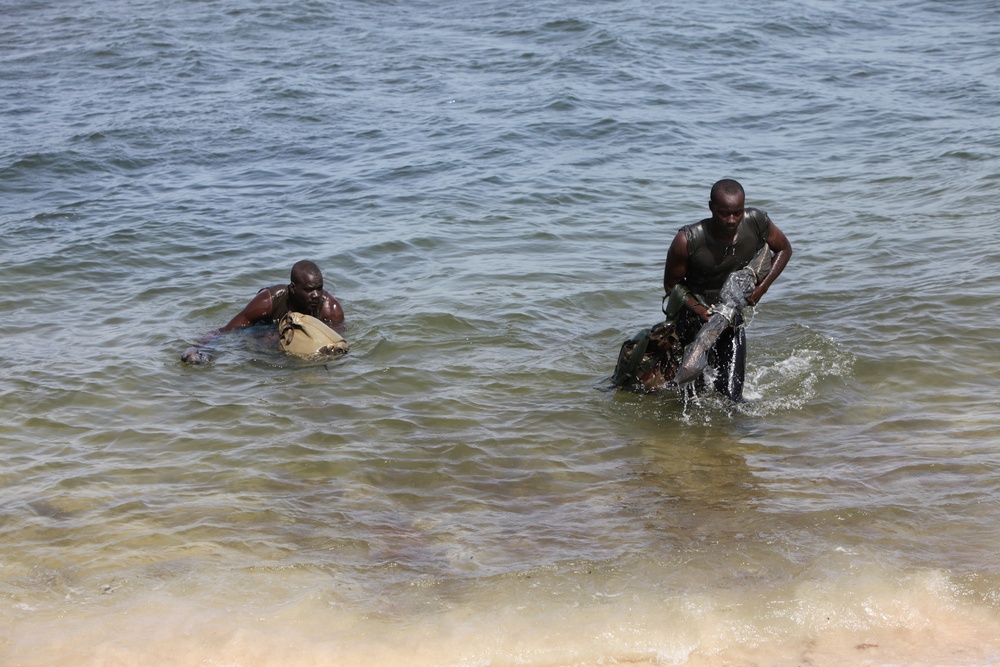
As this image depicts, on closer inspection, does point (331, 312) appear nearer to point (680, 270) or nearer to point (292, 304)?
point (292, 304)

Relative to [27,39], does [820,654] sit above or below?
below

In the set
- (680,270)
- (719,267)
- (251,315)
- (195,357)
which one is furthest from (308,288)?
(719,267)

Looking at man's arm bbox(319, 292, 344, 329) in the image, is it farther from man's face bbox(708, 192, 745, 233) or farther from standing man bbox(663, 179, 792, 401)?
man's face bbox(708, 192, 745, 233)

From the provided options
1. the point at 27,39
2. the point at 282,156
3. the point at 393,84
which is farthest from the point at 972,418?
the point at 27,39

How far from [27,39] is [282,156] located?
1010 centimetres

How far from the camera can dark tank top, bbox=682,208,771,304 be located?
20.5ft

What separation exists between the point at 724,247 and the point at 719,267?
0.13 metres

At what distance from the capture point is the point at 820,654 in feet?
13.4

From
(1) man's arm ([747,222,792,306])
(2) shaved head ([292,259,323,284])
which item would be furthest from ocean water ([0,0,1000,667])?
(1) man's arm ([747,222,792,306])

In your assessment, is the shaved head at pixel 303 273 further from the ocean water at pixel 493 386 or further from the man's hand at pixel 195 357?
the man's hand at pixel 195 357

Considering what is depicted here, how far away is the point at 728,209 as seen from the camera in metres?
5.89

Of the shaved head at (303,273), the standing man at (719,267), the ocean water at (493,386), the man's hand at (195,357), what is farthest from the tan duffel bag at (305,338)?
the standing man at (719,267)

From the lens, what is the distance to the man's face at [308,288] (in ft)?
25.8

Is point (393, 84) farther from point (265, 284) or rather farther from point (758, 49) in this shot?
point (265, 284)
